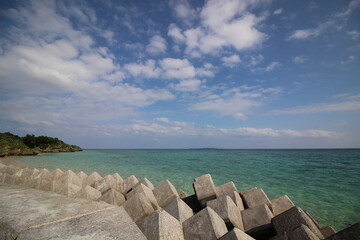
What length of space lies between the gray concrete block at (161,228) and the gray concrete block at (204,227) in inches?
5.9

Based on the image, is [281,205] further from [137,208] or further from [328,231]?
[137,208]

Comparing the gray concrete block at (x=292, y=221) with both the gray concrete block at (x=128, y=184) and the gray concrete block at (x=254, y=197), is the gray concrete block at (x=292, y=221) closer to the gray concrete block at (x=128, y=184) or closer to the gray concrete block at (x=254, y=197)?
the gray concrete block at (x=254, y=197)

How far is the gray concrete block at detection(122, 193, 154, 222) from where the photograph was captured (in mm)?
3158

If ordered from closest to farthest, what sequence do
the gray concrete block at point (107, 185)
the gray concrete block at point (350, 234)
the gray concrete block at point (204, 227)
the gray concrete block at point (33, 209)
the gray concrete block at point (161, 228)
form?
the gray concrete block at point (33, 209)
the gray concrete block at point (350, 234)
the gray concrete block at point (161, 228)
the gray concrete block at point (204, 227)
the gray concrete block at point (107, 185)

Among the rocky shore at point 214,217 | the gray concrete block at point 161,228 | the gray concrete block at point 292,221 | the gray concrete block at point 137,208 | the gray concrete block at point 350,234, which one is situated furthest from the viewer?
the gray concrete block at point 137,208

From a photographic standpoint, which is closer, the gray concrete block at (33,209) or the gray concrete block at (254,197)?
the gray concrete block at (33,209)

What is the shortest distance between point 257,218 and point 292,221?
0.72 meters

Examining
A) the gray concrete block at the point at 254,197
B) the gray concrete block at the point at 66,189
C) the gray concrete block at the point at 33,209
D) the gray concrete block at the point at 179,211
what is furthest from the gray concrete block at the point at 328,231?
the gray concrete block at the point at 66,189

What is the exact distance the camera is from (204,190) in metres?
4.82

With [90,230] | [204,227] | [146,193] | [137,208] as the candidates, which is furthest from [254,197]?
[90,230]

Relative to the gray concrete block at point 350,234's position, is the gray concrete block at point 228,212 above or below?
below

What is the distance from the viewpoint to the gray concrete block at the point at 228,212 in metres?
3.39

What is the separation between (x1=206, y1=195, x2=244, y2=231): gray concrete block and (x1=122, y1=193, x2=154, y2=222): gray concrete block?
4.18 ft

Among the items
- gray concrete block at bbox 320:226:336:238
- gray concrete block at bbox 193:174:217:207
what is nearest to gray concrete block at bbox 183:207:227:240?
gray concrete block at bbox 193:174:217:207
